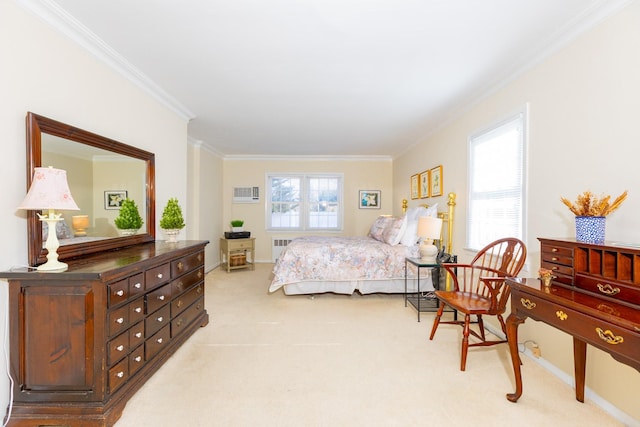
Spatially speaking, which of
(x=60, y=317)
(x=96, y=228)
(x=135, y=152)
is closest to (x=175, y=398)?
(x=60, y=317)

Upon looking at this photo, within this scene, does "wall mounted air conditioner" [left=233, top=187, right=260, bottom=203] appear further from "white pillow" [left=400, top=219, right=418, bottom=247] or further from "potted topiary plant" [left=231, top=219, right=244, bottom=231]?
"white pillow" [left=400, top=219, right=418, bottom=247]

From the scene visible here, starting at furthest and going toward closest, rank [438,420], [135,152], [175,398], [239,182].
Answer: [239,182] → [135,152] → [175,398] → [438,420]

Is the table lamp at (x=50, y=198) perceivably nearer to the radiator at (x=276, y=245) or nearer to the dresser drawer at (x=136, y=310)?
the dresser drawer at (x=136, y=310)

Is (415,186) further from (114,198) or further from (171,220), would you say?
(114,198)

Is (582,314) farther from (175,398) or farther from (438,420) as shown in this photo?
(175,398)

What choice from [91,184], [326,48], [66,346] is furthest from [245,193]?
[66,346]

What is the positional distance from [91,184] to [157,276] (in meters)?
0.87

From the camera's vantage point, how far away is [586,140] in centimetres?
196

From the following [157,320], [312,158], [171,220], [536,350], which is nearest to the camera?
[157,320]

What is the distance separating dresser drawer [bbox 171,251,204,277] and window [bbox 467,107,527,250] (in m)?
3.00

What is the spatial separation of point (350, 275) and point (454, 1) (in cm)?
315

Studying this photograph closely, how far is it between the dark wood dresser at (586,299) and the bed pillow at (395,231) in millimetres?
2426

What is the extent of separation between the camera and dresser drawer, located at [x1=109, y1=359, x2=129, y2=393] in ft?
5.58

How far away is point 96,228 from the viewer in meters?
2.25
